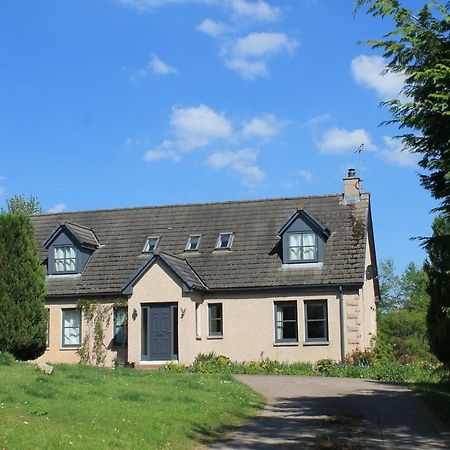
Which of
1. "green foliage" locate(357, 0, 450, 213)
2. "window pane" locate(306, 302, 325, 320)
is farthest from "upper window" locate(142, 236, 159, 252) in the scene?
"green foliage" locate(357, 0, 450, 213)

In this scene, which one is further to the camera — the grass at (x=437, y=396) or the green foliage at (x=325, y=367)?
the green foliage at (x=325, y=367)

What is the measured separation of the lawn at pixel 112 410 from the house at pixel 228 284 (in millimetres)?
10192

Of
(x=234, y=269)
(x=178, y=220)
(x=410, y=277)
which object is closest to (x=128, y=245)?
(x=178, y=220)

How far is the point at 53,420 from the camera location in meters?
11.0

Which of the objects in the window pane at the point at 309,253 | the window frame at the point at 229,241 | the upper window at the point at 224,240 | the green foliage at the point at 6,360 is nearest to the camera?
the green foliage at the point at 6,360

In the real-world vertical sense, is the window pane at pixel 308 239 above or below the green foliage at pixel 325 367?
above

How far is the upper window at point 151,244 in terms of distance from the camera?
31.7 meters

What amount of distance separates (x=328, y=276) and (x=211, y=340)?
5.57m

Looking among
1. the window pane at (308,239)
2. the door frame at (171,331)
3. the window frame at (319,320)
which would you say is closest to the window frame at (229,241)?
the window pane at (308,239)

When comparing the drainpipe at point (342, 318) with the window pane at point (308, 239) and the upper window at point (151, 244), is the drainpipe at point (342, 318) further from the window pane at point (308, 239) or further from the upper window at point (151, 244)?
the upper window at point (151, 244)

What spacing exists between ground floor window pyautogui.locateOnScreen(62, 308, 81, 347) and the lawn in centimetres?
1249

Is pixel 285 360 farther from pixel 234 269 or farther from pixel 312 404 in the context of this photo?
pixel 312 404

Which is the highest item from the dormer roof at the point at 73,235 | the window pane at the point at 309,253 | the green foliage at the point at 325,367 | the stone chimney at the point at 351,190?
the stone chimney at the point at 351,190

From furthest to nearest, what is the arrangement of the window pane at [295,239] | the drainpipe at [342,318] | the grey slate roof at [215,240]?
the window pane at [295,239]
the grey slate roof at [215,240]
the drainpipe at [342,318]
